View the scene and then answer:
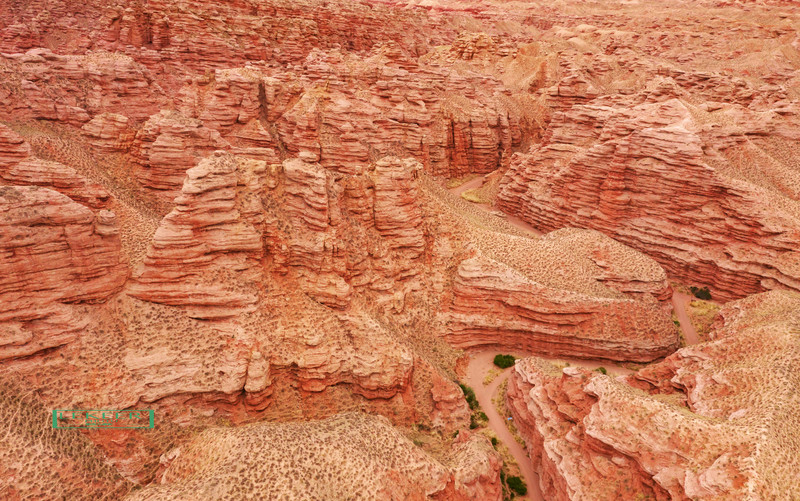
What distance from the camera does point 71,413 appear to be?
2277cm

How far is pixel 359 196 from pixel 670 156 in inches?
1309

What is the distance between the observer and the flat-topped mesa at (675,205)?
140ft

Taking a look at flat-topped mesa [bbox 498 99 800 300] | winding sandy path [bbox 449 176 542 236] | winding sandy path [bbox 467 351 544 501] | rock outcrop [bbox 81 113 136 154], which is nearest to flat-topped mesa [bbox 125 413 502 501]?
winding sandy path [bbox 467 351 544 501]

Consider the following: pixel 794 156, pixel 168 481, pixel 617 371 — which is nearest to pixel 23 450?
pixel 168 481

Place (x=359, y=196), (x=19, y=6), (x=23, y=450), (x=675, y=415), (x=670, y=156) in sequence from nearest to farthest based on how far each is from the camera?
(x=23, y=450) < (x=675, y=415) < (x=359, y=196) < (x=670, y=156) < (x=19, y=6)

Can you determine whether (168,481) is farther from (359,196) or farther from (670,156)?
(670,156)

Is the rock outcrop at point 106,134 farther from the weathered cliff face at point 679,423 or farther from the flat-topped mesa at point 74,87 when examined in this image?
the weathered cliff face at point 679,423

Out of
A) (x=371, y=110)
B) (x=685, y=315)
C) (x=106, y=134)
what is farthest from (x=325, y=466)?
(x=371, y=110)

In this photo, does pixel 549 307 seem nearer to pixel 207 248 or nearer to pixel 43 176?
pixel 207 248

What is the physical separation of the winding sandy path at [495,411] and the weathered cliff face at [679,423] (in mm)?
1221

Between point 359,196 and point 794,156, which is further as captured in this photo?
point 794,156

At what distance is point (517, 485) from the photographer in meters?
28.3

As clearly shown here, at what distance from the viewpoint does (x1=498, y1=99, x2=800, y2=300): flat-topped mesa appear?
42.7 meters

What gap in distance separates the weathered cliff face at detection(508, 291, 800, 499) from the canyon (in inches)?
4.8
